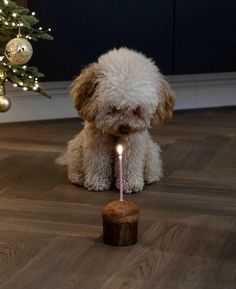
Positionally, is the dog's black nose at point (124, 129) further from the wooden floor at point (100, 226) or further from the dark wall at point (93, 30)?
the dark wall at point (93, 30)

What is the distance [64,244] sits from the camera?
174cm

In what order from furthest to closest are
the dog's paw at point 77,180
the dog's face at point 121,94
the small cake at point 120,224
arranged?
the dog's paw at point 77,180 < the dog's face at point 121,94 < the small cake at point 120,224

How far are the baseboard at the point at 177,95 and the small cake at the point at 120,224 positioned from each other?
173cm

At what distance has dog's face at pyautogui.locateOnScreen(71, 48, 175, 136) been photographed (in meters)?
2.01

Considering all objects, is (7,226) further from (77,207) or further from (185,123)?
(185,123)

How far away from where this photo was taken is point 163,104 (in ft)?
6.98

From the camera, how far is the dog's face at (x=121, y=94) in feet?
6.61

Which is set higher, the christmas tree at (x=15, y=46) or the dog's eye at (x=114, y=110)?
the christmas tree at (x=15, y=46)

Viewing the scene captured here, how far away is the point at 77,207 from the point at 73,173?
26 centimetres

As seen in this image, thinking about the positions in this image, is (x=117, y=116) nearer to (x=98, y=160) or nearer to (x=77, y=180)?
(x=98, y=160)

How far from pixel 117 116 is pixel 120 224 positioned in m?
0.44

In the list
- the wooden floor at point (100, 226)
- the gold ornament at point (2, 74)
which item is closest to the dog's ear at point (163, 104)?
the wooden floor at point (100, 226)

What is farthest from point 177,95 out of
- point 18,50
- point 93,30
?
point 18,50

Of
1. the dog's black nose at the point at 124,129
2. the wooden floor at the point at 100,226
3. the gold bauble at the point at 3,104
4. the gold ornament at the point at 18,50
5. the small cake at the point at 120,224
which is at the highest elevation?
the gold ornament at the point at 18,50
